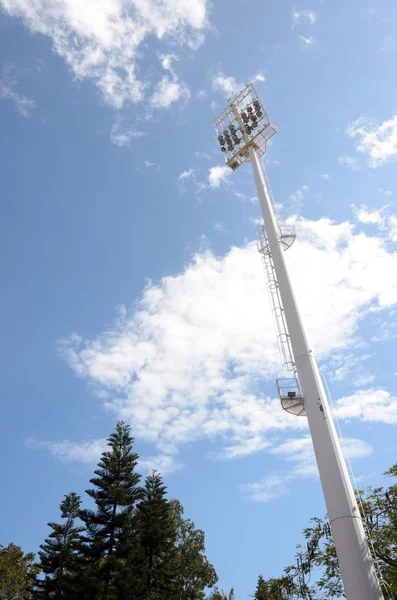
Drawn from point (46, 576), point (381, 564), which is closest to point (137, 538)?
point (46, 576)

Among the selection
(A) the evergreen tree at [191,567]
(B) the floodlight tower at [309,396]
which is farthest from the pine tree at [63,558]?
(B) the floodlight tower at [309,396]

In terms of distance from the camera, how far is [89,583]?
19.8 meters

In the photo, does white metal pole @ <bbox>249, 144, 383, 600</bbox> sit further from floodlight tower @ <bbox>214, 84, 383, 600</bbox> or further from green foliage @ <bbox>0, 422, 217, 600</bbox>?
green foliage @ <bbox>0, 422, 217, 600</bbox>

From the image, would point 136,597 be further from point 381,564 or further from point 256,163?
point 256,163

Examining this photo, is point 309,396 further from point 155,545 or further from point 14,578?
point 14,578

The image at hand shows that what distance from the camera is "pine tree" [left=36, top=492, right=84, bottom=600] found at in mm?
21281

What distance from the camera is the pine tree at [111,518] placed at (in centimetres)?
2011

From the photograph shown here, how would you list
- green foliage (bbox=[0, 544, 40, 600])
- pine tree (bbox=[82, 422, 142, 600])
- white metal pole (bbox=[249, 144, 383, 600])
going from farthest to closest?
1. green foliage (bbox=[0, 544, 40, 600])
2. pine tree (bbox=[82, 422, 142, 600])
3. white metal pole (bbox=[249, 144, 383, 600])

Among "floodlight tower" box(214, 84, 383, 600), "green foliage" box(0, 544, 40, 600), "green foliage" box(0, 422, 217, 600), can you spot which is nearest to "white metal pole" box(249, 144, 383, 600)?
"floodlight tower" box(214, 84, 383, 600)

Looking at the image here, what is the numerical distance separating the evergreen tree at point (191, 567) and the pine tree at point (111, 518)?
14.4 feet

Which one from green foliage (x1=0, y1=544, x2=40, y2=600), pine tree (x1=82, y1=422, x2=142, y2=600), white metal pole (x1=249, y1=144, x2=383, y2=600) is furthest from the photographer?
green foliage (x1=0, y1=544, x2=40, y2=600)

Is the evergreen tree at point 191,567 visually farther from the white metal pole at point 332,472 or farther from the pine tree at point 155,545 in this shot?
the white metal pole at point 332,472

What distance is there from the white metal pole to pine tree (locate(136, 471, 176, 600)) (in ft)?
57.4

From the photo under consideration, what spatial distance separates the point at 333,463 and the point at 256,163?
8.37m
